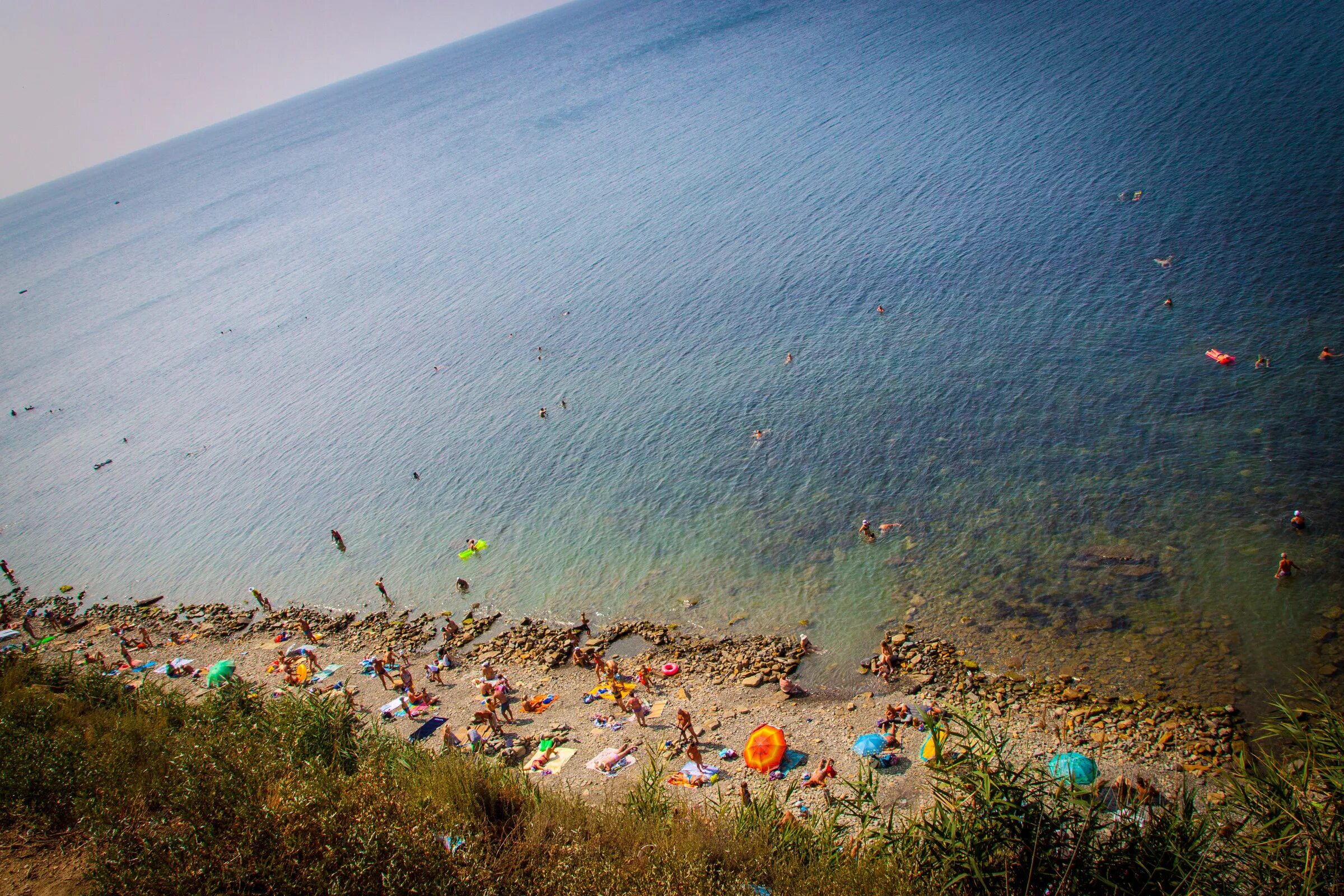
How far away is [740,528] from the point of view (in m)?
31.9

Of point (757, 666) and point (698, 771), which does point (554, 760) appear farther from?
point (757, 666)

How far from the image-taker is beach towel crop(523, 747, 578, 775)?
21.8 meters

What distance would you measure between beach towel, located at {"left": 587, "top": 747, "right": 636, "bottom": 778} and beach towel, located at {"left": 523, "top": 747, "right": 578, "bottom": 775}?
30.8 inches

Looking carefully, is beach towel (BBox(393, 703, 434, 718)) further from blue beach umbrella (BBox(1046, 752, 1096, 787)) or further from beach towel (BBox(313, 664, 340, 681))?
blue beach umbrella (BBox(1046, 752, 1096, 787))

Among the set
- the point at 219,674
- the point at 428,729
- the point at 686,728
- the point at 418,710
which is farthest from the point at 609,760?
the point at 219,674

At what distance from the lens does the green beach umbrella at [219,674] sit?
29094 millimetres

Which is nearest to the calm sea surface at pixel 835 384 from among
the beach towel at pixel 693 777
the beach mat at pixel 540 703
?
the beach mat at pixel 540 703

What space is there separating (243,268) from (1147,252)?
109 metres

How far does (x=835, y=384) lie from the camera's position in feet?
132

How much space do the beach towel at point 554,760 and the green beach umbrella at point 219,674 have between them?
14650 millimetres

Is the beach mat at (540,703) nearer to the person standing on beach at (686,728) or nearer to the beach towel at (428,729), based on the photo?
the beach towel at (428,729)

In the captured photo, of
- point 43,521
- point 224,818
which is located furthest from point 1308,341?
point 43,521

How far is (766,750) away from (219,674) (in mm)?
23098

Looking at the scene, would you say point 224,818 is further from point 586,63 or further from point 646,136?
point 586,63
